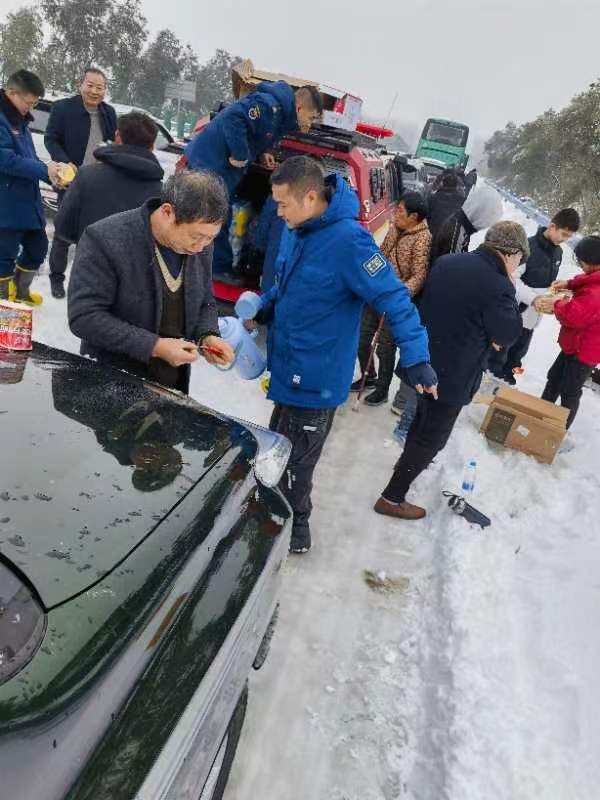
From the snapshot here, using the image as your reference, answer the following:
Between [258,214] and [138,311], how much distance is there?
146 inches

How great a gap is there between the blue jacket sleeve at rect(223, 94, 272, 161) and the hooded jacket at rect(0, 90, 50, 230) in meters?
1.36

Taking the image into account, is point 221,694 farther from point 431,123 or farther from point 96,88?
point 431,123

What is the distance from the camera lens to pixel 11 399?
1.62 m

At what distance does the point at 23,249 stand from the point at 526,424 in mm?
4192

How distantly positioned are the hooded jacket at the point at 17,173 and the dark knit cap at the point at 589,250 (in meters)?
3.77

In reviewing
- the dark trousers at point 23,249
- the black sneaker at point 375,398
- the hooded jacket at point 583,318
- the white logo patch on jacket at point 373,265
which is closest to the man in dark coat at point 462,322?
the white logo patch on jacket at point 373,265

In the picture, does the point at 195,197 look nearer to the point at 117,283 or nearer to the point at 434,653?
the point at 117,283

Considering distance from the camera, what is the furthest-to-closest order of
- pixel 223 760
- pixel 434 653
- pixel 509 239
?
pixel 509 239
pixel 434 653
pixel 223 760

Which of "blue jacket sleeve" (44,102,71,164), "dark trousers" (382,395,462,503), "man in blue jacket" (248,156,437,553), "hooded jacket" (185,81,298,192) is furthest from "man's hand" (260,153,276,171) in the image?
"dark trousers" (382,395,462,503)

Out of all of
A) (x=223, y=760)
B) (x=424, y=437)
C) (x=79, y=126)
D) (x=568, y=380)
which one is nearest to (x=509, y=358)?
(x=568, y=380)

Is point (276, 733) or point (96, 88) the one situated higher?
point (96, 88)

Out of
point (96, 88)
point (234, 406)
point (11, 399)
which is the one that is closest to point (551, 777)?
point (11, 399)

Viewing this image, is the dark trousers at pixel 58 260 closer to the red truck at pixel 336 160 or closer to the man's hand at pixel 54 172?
the man's hand at pixel 54 172

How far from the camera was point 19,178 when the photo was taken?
4141 millimetres
